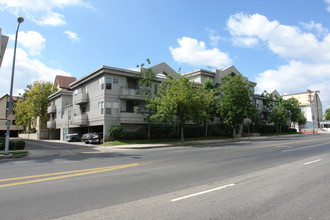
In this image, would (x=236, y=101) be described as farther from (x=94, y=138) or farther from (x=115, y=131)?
(x=94, y=138)

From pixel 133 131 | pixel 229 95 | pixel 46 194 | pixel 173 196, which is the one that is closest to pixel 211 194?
pixel 173 196

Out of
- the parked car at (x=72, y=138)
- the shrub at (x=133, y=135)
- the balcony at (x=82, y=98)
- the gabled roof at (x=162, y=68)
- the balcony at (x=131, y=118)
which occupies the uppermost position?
the gabled roof at (x=162, y=68)

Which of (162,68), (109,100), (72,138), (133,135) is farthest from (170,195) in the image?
(162,68)

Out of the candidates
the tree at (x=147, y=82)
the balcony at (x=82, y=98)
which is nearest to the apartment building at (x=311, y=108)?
the tree at (x=147, y=82)

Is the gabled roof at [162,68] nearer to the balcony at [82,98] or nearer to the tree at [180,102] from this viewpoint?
the tree at [180,102]

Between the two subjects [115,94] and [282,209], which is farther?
[115,94]

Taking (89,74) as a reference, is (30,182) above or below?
below

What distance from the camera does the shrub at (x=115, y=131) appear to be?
2773 cm

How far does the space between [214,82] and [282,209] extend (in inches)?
1512

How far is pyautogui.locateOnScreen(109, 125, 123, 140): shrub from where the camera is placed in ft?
91.0

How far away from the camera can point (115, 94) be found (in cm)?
3020

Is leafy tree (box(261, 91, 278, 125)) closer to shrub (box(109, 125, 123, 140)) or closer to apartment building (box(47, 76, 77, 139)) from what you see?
shrub (box(109, 125, 123, 140))

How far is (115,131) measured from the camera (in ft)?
91.1

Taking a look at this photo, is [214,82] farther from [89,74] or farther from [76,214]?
[76,214]
